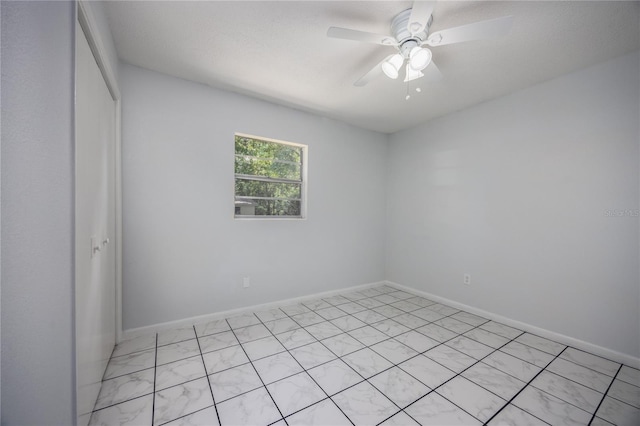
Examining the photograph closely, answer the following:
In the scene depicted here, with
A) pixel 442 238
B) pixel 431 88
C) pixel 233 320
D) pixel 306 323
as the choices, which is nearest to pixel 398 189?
pixel 442 238

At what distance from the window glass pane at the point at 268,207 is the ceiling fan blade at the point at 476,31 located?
229 cm

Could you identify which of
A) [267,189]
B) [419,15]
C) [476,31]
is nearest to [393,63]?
[419,15]

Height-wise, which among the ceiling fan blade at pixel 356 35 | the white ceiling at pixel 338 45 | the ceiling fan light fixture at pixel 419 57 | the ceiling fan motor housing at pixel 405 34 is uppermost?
the white ceiling at pixel 338 45

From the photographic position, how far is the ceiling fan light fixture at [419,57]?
162cm

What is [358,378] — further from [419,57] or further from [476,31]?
[476,31]

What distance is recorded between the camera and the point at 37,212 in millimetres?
876

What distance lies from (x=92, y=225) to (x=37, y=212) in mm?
653

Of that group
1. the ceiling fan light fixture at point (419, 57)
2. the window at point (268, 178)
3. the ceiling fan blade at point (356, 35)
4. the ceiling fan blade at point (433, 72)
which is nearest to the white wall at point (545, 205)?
the ceiling fan blade at point (433, 72)

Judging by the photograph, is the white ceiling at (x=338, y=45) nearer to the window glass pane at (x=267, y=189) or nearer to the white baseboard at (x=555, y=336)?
the window glass pane at (x=267, y=189)

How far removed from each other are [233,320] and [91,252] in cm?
167

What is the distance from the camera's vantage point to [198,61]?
7.37 feet

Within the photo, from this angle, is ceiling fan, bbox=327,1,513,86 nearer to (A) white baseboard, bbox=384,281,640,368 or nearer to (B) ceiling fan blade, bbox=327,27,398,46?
(B) ceiling fan blade, bbox=327,27,398,46

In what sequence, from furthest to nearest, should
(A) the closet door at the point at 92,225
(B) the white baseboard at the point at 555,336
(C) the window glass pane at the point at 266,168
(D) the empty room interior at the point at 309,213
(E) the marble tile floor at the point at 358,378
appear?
(C) the window glass pane at the point at 266,168, (B) the white baseboard at the point at 555,336, (E) the marble tile floor at the point at 358,378, (A) the closet door at the point at 92,225, (D) the empty room interior at the point at 309,213

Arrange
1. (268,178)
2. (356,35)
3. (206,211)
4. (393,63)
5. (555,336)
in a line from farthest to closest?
(268,178)
(206,211)
(555,336)
(393,63)
(356,35)
